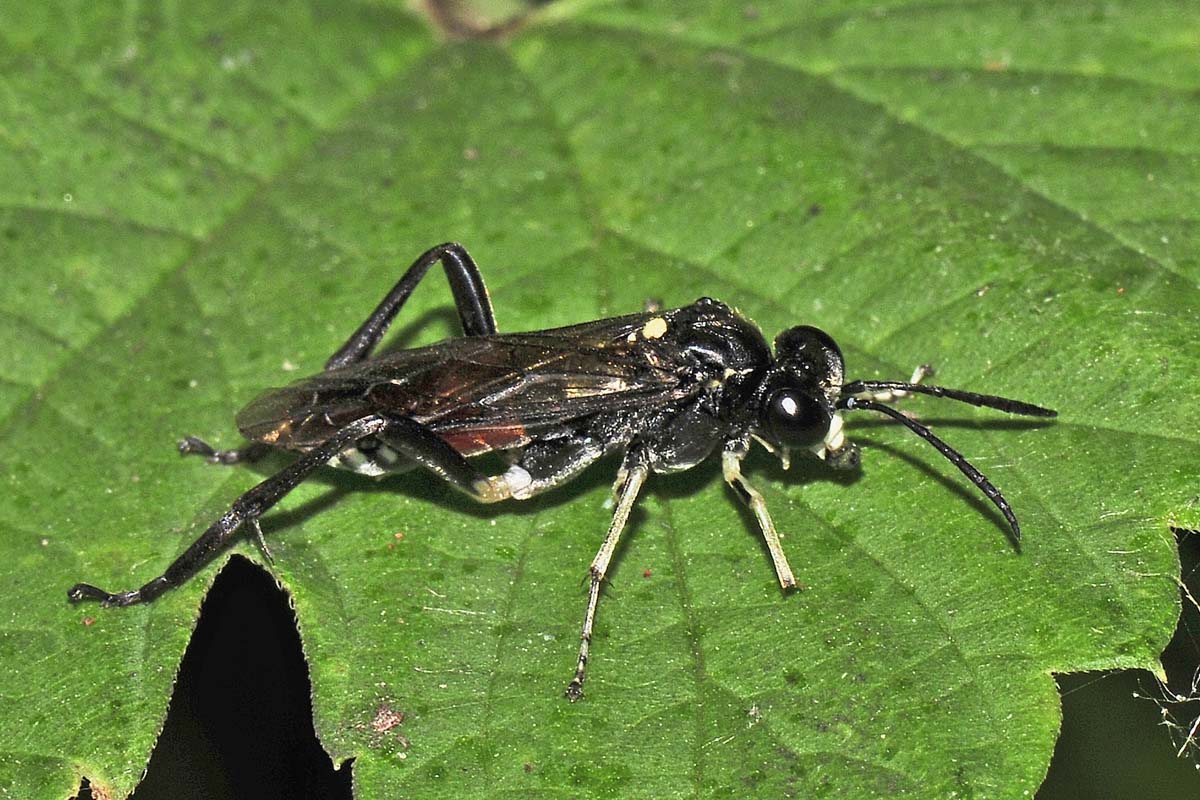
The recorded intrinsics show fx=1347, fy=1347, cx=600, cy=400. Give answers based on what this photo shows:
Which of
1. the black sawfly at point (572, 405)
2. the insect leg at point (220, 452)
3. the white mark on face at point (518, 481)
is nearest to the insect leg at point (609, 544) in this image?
the black sawfly at point (572, 405)

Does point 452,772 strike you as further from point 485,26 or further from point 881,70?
point 485,26

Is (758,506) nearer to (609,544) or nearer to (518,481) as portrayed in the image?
(609,544)

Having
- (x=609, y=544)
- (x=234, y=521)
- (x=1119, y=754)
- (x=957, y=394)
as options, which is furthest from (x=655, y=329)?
(x=1119, y=754)

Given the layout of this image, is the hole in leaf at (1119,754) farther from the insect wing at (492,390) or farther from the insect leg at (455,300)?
the insect leg at (455,300)

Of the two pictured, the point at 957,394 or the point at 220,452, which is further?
the point at 220,452

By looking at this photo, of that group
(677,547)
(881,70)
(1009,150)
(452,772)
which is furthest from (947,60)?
(452,772)

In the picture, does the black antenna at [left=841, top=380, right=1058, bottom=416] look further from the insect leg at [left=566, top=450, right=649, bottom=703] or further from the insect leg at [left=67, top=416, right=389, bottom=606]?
the insect leg at [left=67, top=416, right=389, bottom=606]
